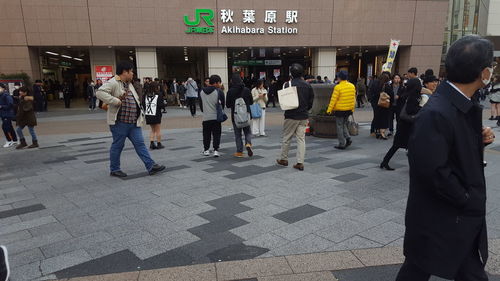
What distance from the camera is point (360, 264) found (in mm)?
2975

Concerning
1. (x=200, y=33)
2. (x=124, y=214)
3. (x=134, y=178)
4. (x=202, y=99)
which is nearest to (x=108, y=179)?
(x=134, y=178)

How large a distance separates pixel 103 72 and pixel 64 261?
22.4 m

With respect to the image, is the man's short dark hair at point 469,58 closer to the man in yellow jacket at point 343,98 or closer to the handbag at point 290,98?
the handbag at point 290,98

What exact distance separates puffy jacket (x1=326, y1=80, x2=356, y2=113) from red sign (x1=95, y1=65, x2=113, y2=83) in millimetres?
19391

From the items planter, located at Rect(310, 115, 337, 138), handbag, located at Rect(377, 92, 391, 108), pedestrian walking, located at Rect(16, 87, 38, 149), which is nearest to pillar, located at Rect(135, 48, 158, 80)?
pedestrian walking, located at Rect(16, 87, 38, 149)

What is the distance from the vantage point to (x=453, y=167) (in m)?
1.75

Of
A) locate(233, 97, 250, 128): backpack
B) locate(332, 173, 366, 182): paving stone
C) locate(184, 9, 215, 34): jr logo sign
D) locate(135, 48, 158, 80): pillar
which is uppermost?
locate(184, 9, 215, 34): jr logo sign

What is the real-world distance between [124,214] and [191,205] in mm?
840

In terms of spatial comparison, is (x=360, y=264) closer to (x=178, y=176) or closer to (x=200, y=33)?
(x=178, y=176)

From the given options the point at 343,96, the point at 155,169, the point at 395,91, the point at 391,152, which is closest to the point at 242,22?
the point at 395,91

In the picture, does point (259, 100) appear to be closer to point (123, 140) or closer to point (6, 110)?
point (123, 140)

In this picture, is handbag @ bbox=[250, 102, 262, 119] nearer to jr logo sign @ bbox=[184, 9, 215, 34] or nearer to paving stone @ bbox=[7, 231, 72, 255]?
paving stone @ bbox=[7, 231, 72, 255]

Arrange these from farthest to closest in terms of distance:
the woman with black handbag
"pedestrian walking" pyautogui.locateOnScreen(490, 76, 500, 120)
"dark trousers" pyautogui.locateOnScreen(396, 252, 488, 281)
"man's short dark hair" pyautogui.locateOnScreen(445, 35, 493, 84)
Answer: "pedestrian walking" pyautogui.locateOnScreen(490, 76, 500, 120), the woman with black handbag, "dark trousers" pyautogui.locateOnScreen(396, 252, 488, 281), "man's short dark hair" pyautogui.locateOnScreen(445, 35, 493, 84)

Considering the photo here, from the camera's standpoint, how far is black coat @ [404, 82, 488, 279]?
1685 millimetres
